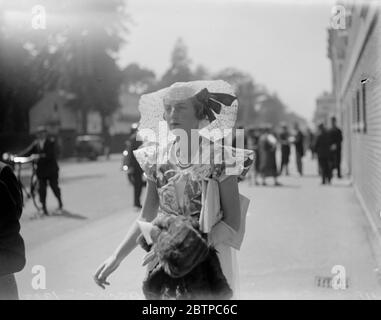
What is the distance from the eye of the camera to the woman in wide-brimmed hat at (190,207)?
1.90 meters

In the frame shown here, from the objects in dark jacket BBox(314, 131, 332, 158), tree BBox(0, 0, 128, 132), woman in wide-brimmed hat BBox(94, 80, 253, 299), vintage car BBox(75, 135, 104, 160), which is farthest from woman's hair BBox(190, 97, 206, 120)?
vintage car BBox(75, 135, 104, 160)

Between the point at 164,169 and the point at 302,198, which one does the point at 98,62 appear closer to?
the point at 164,169

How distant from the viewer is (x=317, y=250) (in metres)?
4.98

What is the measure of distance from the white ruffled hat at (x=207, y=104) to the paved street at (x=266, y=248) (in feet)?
4.64

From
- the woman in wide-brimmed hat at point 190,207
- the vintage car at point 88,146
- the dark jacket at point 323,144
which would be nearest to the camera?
the woman in wide-brimmed hat at point 190,207

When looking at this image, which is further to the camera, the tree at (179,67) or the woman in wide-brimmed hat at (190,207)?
the tree at (179,67)

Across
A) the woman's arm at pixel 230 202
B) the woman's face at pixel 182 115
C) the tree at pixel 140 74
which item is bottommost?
the woman's arm at pixel 230 202

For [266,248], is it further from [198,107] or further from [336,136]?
[336,136]

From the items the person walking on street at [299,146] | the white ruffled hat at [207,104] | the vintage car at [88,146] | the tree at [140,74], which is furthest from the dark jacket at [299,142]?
the vintage car at [88,146]

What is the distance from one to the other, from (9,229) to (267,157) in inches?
387

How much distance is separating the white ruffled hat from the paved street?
141 cm

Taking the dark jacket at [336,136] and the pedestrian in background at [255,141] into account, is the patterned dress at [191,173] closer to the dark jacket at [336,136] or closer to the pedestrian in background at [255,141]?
the dark jacket at [336,136]

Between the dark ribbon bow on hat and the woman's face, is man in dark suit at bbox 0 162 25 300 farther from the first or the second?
the dark ribbon bow on hat

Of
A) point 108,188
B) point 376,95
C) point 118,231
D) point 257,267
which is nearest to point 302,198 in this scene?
point 118,231
